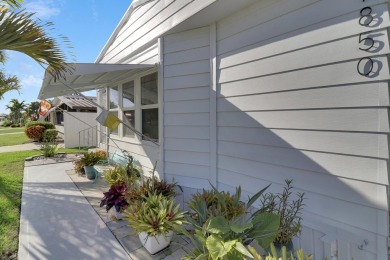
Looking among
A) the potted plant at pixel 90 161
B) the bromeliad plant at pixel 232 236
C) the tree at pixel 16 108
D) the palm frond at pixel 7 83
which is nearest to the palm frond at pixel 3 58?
the palm frond at pixel 7 83

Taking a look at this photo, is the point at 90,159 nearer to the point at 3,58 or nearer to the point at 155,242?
the point at 3,58

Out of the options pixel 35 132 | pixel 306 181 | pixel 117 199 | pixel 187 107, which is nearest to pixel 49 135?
pixel 35 132

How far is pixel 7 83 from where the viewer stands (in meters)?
5.62

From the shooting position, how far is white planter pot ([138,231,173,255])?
8.62 feet

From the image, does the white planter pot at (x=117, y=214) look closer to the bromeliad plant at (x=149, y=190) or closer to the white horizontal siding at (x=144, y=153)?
the bromeliad plant at (x=149, y=190)

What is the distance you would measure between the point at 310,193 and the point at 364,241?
590 millimetres

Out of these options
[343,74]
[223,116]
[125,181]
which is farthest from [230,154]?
[125,181]

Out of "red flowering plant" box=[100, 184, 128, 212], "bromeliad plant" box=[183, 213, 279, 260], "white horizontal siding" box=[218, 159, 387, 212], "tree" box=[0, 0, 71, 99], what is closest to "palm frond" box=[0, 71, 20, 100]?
"tree" box=[0, 0, 71, 99]

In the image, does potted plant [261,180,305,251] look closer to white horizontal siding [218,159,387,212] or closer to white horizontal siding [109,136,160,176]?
white horizontal siding [218,159,387,212]

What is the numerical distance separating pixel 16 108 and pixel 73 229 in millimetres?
60536

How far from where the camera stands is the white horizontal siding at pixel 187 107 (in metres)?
3.50

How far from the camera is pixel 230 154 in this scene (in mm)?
3189

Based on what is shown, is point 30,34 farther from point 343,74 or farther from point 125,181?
point 343,74

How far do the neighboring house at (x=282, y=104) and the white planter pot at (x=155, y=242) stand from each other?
1075 mm
